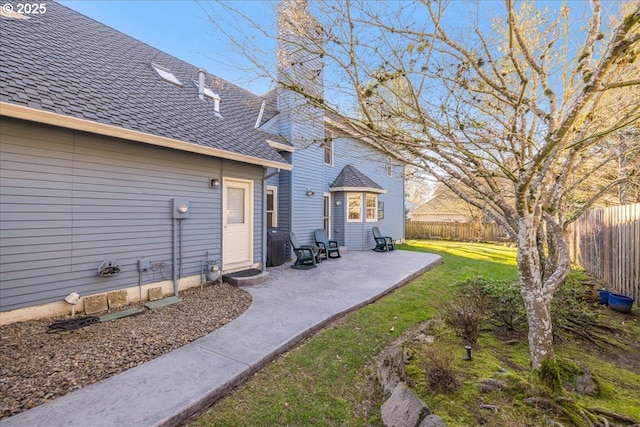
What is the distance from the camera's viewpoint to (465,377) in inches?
98.2

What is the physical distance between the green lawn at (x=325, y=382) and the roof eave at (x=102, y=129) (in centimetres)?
392

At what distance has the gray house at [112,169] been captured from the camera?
3.70 m

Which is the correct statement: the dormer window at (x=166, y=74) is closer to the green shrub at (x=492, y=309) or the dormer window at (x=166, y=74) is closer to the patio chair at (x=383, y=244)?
the green shrub at (x=492, y=309)

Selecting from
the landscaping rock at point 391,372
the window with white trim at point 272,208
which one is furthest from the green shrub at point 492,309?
the window with white trim at point 272,208

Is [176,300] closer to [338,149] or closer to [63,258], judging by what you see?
[63,258]

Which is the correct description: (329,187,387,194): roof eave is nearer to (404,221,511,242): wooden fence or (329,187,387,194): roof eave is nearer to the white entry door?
the white entry door

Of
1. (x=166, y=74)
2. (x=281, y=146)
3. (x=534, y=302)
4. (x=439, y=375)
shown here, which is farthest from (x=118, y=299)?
(x=281, y=146)

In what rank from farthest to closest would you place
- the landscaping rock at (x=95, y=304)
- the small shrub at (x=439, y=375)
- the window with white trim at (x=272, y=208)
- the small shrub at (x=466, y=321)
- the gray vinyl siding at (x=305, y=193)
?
the gray vinyl siding at (x=305, y=193) < the window with white trim at (x=272, y=208) < the landscaping rock at (x=95, y=304) < the small shrub at (x=466, y=321) < the small shrub at (x=439, y=375)

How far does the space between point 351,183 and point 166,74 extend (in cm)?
699

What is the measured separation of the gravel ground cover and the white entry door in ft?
6.52

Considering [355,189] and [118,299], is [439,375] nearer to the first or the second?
[118,299]

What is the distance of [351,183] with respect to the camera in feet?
37.3

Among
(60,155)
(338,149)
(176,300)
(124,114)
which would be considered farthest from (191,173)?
(338,149)

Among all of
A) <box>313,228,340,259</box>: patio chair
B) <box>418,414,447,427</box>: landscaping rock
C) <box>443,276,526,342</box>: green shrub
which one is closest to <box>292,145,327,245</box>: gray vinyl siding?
<box>313,228,340,259</box>: patio chair
